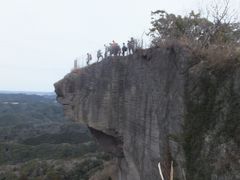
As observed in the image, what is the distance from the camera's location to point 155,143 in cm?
1598

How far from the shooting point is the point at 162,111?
50.6ft

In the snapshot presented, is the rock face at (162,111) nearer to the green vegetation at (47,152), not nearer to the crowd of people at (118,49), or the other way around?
the crowd of people at (118,49)

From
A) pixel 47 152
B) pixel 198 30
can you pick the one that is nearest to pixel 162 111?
pixel 198 30

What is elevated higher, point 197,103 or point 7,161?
point 197,103

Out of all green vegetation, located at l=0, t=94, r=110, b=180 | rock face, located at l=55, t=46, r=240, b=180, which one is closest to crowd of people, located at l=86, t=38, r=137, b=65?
rock face, located at l=55, t=46, r=240, b=180

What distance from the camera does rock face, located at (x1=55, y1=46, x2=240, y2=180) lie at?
39.3 ft

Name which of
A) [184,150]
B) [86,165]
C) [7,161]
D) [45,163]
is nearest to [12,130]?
[7,161]

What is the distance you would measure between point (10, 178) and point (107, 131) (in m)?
42.6

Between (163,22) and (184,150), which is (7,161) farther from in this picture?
(184,150)

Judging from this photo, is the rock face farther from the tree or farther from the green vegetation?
the green vegetation

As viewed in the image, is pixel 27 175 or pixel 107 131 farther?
pixel 27 175

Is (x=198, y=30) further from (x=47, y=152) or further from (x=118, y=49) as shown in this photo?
(x=47, y=152)

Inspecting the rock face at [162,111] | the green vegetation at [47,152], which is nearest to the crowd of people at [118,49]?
the rock face at [162,111]

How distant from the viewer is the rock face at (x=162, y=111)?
39.3 ft
